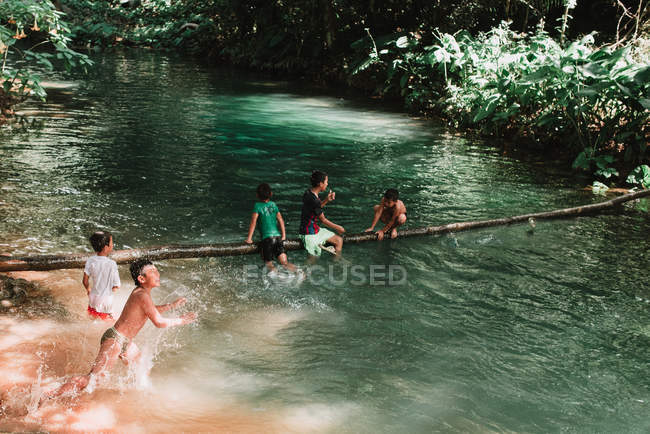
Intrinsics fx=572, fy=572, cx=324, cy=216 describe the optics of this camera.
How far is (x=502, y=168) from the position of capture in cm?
1164

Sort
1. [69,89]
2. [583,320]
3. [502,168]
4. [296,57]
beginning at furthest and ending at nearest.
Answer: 1. [296,57]
2. [69,89]
3. [502,168]
4. [583,320]

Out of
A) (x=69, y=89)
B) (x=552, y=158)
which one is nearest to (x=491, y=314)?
(x=552, y=158)

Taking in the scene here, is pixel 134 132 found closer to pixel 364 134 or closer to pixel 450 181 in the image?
pixel 364 134

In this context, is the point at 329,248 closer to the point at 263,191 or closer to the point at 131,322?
the point at 263,191

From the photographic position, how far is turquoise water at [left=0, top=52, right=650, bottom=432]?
442cm

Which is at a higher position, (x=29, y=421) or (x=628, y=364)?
(x=628, y=364)

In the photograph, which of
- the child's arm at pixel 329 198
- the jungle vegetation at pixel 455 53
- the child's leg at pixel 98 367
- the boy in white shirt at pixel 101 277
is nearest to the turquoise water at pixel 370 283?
the child's leg at pixel 98 367

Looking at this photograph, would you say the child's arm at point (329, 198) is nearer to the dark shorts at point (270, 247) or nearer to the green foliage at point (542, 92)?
the dark shorts at point (270, 247)

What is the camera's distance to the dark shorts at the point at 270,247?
631 centimetres

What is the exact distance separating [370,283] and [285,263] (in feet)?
3.24

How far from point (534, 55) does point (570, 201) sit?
4.94 metres

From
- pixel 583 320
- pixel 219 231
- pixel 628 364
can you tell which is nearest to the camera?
pixel 628 364

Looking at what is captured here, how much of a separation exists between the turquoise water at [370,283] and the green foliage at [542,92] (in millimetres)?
1058

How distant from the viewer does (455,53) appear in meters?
16.0
